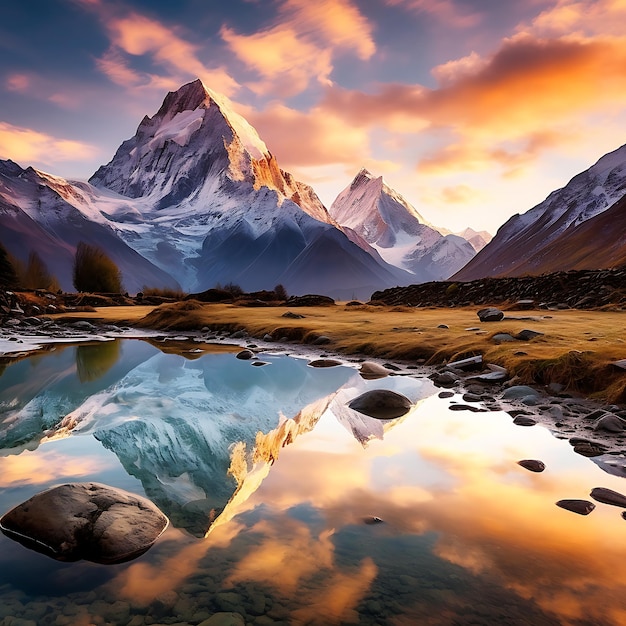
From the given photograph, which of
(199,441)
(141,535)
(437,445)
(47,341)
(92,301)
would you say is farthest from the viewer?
(92,301)

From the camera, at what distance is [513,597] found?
3584 mm

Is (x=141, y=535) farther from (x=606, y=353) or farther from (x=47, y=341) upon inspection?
(x=47, y=341)

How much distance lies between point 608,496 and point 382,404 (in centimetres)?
471

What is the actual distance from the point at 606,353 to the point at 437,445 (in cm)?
596

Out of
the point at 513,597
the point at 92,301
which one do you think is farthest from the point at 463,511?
the point at 92,301

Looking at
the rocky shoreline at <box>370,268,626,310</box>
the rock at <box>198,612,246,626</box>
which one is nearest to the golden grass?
the rocky shoreline at <box>370,268,626,310</box>

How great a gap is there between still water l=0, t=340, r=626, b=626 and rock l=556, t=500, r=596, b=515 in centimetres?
13

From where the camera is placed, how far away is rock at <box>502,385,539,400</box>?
9.71 meters

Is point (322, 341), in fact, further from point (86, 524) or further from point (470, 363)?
point (86, 524)

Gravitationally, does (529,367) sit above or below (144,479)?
above

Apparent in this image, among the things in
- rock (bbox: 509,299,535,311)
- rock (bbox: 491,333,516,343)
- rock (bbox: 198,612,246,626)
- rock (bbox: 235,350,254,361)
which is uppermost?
rock (bbox: 509,299,535,311)

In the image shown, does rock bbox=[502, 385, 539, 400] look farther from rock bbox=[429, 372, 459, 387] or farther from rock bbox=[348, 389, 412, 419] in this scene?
rock bbox=[348, 389, 412, 419]

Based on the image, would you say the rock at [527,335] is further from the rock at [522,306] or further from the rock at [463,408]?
the rock at [522,306]

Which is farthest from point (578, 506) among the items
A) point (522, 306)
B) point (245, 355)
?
point (522, 306)
